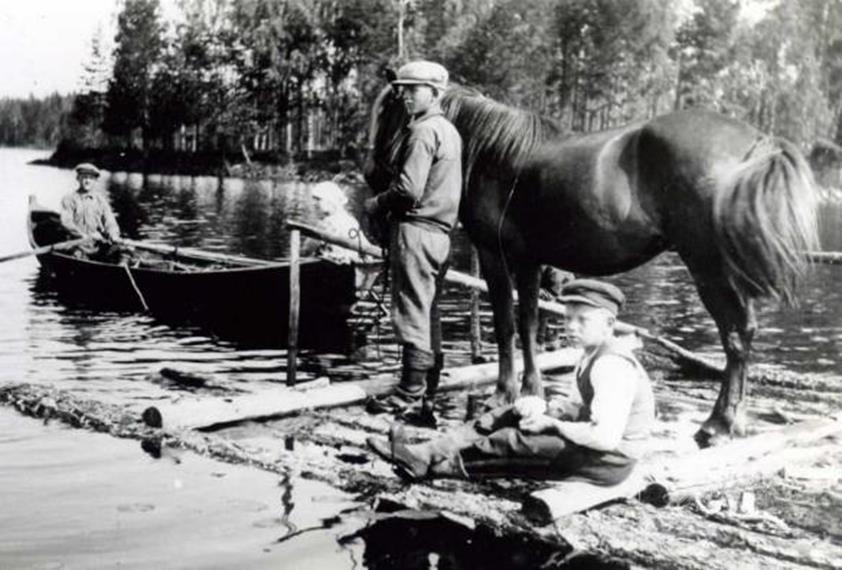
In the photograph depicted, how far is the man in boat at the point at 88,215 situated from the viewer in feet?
47.5

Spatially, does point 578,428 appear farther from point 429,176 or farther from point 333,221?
point 333,221

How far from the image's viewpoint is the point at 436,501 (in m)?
5.06

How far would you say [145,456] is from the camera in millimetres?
6203

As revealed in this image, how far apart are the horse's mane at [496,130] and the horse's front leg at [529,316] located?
2.39 feet

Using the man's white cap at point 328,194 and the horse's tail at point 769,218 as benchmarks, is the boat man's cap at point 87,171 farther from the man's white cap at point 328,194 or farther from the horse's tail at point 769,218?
the horse's tail at point 769,218

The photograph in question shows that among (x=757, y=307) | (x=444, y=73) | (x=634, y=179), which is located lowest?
(x=757, y=307)

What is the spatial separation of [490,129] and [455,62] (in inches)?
2016

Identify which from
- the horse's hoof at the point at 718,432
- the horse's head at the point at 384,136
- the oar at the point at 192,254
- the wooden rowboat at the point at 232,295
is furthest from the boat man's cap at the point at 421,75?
the oar at the point at 192,254

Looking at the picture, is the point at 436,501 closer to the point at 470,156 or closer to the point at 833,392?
the point at 470,156

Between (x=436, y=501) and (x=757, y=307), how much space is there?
515 inches

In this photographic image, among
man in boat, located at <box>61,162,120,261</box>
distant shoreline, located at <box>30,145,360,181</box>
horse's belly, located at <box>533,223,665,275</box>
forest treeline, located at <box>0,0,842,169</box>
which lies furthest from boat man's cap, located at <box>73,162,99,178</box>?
distant shoreline, located at <box>30,145,360,181</box>

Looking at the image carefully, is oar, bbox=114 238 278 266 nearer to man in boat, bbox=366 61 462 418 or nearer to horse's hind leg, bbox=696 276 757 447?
man in boat, bbox=366 61 462 418

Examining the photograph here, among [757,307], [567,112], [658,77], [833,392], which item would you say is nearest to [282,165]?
[567,112]

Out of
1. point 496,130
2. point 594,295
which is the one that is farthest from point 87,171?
point 594,295
